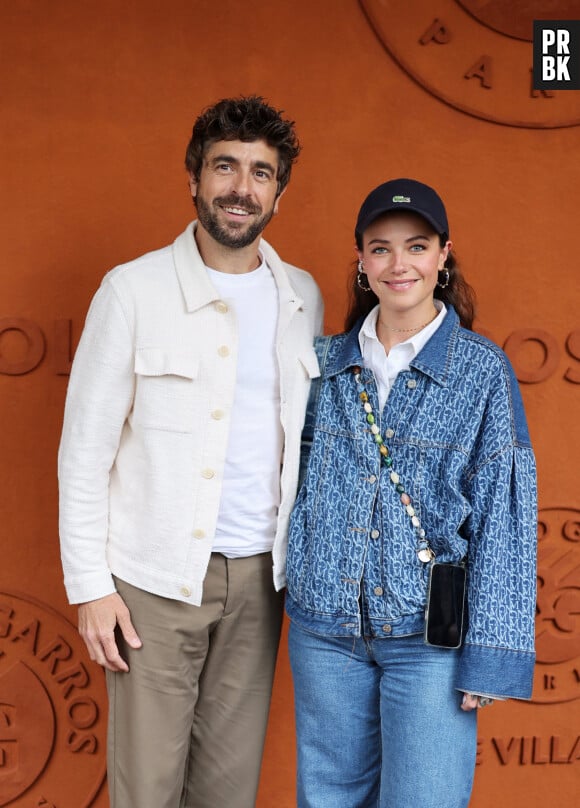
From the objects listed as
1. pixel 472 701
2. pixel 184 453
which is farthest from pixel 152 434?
pixel 472 701

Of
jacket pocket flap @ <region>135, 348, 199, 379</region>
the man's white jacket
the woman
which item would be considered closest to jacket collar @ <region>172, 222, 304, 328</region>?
the man's white jacket

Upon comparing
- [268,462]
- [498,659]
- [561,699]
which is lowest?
[561,699]

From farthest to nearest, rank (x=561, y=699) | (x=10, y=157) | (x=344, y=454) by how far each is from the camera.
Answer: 1. (x=561, y=699)
2. (x=10, y=157)
3. (x=344, y=454)

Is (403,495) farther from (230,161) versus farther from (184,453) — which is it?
(230,161)

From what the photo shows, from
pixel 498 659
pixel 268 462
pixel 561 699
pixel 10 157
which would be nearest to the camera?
pixel 498 659

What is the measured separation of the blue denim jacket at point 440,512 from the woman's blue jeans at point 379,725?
5 centimetres

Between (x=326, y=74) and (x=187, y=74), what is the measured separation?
394 mm

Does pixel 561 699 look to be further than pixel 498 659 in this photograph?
Yes

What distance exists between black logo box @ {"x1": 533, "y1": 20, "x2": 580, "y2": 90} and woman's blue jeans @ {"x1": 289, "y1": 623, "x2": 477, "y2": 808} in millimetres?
1684

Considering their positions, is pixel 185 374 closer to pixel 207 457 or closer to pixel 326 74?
pixel 207 457

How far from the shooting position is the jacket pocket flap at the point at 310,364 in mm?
2176

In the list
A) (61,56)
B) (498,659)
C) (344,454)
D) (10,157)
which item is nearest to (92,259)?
(10,157)

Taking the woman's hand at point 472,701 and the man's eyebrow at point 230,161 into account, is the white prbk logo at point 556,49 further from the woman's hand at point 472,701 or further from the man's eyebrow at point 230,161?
the woman's hand at point 472,701

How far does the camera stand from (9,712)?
2.64 metres
